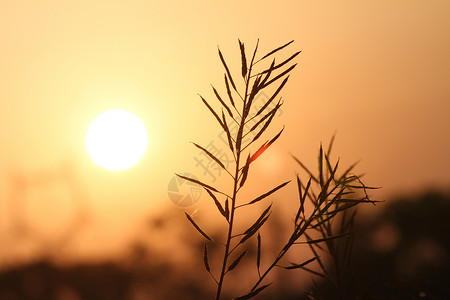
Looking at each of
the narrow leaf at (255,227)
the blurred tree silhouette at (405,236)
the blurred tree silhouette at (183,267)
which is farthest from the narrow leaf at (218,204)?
the blurred tree silhouette at (405,236)

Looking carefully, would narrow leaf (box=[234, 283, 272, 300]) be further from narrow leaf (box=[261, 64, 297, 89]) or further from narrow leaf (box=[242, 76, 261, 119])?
narrow leaf (box=[261, 64, 297, 89])

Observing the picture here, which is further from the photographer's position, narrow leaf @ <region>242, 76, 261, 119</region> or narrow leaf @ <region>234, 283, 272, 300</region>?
narrow leaf @ <region>242, 76, 261, 119</region>

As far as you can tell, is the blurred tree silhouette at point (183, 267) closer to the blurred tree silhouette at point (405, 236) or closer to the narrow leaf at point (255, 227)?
the blurred tree silhouette at point (405, 236)

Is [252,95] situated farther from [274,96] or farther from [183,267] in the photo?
[183,267]

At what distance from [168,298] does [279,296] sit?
7661mm

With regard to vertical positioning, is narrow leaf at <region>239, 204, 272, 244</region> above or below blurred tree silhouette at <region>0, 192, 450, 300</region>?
above

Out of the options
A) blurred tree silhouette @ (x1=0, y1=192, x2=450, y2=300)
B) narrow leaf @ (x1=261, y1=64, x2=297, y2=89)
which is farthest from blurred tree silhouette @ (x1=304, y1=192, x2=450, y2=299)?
narrow leaf @ (x1=261, y1=64, x2=297, y2=89)

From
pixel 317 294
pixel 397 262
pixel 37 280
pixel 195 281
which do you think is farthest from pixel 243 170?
pixel 397 262

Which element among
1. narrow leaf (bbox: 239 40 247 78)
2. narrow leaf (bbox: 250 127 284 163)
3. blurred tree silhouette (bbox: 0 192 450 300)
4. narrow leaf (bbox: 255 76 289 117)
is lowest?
blurred tree silhouette (bbox: 0 192 450 300)

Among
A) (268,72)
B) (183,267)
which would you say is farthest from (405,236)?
(268,72)

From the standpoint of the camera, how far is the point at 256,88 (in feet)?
7.08

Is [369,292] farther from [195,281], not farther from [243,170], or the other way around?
[195,281]

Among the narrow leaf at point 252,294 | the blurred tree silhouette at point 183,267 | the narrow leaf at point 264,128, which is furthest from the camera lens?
the blurred tree silhouette at point 183,267

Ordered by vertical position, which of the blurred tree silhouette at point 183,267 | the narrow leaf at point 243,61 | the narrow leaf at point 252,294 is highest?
the narrow leaf at point 243,61
